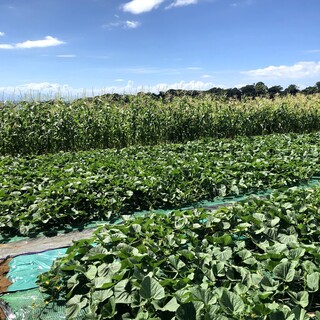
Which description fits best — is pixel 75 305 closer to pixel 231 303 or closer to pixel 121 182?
pixel 231 303

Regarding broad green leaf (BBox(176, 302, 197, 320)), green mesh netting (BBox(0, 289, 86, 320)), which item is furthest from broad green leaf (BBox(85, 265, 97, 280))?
broad green leaf (BBox(176, 302, 197, 320))

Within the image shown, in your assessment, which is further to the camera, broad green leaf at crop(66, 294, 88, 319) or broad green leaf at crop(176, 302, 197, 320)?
broad green leaf at crop(66, 294, 88, 319)

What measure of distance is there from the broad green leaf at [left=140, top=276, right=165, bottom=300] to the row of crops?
835cm

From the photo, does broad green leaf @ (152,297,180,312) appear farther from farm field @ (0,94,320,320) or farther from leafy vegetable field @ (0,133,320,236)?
leafy vegetable field @ (0,133,320,236)

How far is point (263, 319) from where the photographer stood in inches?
80.5

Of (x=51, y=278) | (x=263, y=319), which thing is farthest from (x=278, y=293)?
(x=51, y=278)

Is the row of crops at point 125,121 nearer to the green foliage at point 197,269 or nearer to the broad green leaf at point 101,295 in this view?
the green foliage at point 197,269

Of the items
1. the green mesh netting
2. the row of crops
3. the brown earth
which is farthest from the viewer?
the row of crops

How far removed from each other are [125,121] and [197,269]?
873 cm

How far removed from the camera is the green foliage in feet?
7.07

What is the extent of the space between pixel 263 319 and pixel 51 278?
168cm

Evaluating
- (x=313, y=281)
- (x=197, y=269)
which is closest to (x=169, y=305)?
(x=197, y=269)

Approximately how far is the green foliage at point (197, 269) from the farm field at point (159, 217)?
0.03 ft

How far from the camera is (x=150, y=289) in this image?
2.19 metres
